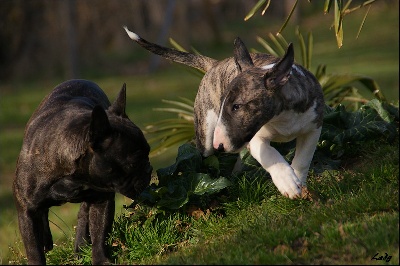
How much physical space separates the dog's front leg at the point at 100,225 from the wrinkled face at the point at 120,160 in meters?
0.44

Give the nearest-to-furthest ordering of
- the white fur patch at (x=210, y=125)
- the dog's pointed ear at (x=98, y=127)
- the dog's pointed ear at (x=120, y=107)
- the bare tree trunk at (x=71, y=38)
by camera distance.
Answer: the dog's pointed ear at (x=98, y=127) < the dog's pointed ear at (x=120, y=107) < the white fur patch at (x=210, y=125) < the bare tree trunk at (x=71, y=38)

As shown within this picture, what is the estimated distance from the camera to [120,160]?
234 inches

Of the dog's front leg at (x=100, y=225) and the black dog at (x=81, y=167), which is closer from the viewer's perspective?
the black dog at (x=81, y=167)

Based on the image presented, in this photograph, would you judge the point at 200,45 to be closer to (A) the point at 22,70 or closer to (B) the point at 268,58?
(A) the point at 22,70

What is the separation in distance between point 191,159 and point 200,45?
22841 millimetres

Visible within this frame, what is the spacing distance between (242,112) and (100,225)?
1.48m

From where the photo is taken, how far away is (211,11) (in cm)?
3041

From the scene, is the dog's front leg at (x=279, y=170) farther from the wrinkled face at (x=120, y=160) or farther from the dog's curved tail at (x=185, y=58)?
the dog's curved tail at (x=185, y=58)

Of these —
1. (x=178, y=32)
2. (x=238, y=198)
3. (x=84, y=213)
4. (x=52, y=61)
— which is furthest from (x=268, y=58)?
(x=178, y=32)

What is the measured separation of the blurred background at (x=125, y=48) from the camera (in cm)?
2194

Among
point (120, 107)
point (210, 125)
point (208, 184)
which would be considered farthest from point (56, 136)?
point (210, 125)

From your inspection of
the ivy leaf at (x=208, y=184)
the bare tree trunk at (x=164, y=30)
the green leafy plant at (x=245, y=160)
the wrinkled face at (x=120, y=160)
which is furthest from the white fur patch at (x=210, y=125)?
the bare tree trunk at (x=164, y=30)

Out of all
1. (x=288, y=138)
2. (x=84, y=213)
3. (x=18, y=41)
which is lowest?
(x=18, y=41)

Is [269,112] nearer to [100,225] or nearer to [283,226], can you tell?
[283,226]
